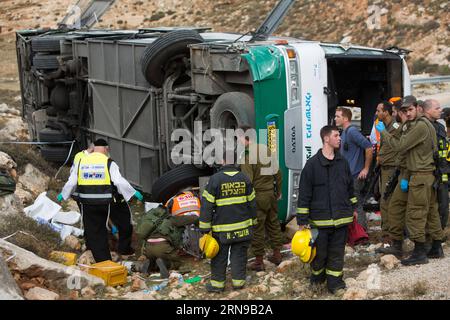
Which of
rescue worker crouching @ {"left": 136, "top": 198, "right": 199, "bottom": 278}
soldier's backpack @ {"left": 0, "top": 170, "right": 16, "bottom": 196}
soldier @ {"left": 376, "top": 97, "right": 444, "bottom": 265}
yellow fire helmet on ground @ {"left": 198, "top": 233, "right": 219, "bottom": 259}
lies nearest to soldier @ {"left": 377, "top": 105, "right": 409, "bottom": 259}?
soldier @ {"left": 376, "top": 97, "right": 444, "bottom": 265}

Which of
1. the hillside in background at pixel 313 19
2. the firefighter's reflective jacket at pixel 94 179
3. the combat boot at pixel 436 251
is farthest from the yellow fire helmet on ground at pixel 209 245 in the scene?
the hillside in background at pixel 313 19

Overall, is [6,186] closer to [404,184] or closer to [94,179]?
[94,179]

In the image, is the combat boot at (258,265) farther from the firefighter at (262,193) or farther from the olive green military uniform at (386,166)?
the olive green military uniform at (386,166)

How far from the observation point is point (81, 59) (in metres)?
12.3

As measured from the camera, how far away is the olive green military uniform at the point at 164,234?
25.5ft

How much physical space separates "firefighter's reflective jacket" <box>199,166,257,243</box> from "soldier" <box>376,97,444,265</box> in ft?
5.24

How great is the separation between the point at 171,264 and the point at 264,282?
1.23m

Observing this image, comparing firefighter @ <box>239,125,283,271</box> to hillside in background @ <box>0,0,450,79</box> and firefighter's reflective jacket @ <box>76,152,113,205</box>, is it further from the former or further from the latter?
hillside in background @ <box>0,0,450,79</box>

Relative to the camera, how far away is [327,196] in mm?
6340

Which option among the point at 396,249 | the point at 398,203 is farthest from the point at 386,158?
the point at 396,249

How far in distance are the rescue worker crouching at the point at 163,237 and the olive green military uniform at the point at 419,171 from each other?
232cm

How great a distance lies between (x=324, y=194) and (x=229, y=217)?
0.91 meters

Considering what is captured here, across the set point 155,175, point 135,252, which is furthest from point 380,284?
point 155,175

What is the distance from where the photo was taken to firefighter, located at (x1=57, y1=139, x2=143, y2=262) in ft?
25.5
